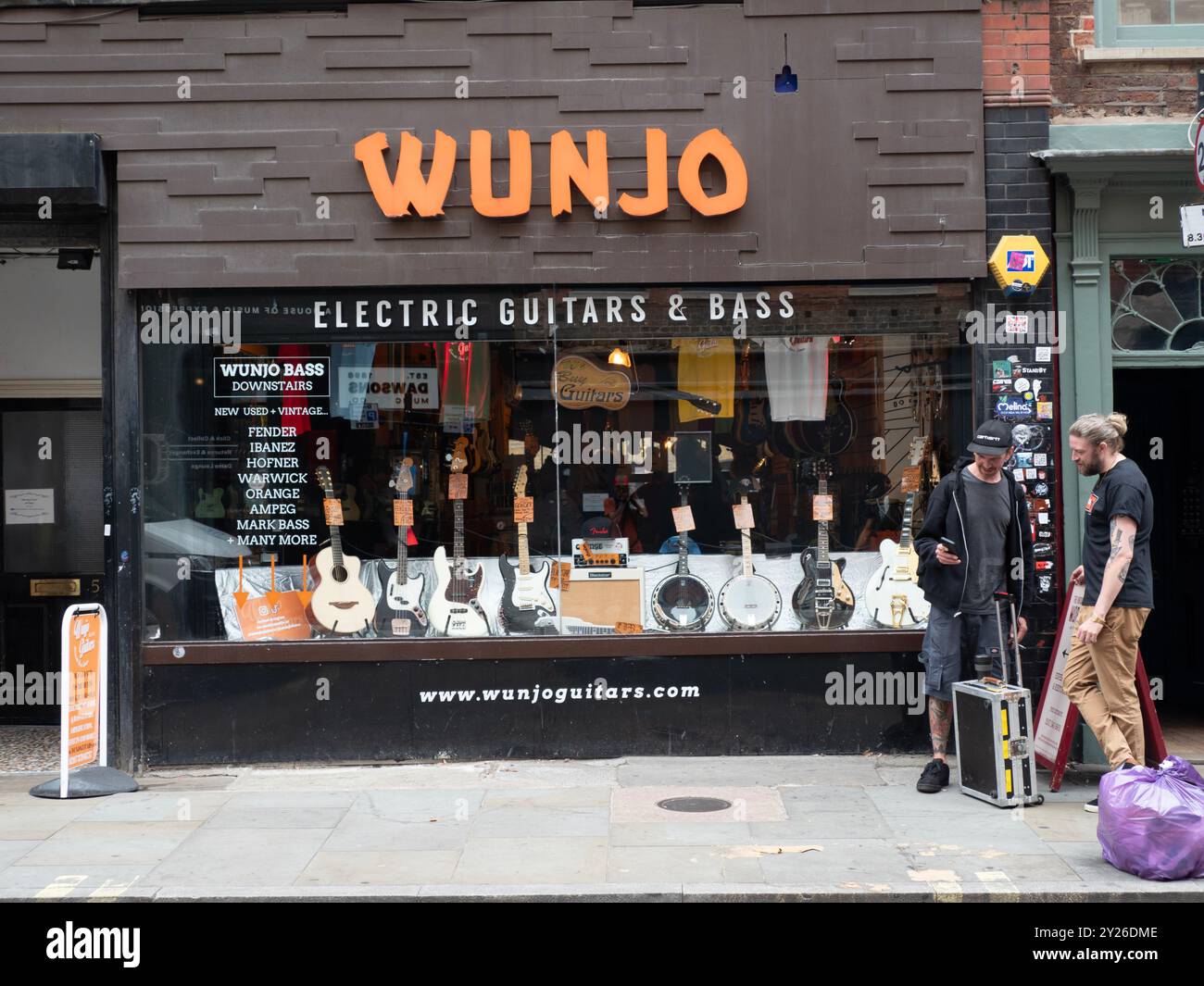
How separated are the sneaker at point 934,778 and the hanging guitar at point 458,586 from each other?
3.13 meters

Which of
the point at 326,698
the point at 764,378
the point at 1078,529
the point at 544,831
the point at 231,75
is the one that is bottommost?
the point at 544,831

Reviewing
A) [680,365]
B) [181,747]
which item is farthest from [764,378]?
[181,747]

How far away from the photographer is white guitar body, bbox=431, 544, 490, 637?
28.3 feet

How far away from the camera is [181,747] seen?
8.33m

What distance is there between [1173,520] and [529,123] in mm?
6558

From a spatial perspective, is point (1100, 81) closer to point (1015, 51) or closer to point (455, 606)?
point (1015, 51)

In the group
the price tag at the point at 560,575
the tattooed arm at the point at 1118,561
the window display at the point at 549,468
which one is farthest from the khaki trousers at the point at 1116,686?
the price tag at the point at 560,575

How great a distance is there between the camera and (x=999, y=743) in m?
6.96

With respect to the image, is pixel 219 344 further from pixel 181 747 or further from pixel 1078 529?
pixel 1078 529

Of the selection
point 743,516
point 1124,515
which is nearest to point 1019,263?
point 1124,515

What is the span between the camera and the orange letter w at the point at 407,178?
8266mm

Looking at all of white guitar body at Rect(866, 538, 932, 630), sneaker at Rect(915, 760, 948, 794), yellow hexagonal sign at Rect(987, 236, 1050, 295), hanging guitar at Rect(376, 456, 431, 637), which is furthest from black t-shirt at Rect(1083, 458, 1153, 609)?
hanging guitar at Rect(376, 456, 431, 637)

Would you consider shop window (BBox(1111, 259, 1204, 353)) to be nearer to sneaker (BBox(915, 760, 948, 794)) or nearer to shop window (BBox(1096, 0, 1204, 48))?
shop window (BBox(1096, 0, 1204, 48))

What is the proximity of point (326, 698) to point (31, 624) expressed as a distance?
352 centimetres
